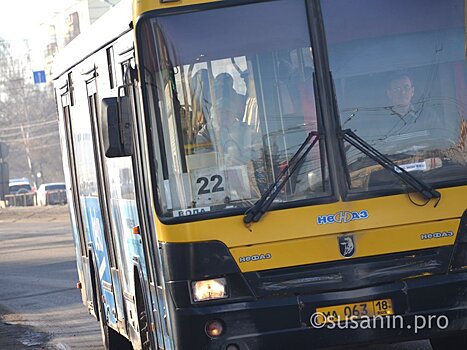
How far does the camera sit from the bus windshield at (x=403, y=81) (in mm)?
7695

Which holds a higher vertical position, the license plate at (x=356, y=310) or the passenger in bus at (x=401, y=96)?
the passenger in bus at (x=401, y=96)

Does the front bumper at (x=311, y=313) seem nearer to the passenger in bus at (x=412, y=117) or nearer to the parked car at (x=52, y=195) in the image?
the passenger in bus at (x=412, y=117)

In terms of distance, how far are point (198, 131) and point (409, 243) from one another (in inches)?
57.0

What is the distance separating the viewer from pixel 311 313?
758 cm

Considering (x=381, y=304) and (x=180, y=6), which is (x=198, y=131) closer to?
(x=180, y=6)

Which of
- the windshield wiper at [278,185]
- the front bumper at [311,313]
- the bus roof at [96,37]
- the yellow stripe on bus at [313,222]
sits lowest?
the front bumper at [311,313]

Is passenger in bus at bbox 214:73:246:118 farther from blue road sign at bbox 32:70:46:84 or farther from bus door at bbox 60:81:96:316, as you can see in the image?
blue road sign at bbox 32:70:46:84

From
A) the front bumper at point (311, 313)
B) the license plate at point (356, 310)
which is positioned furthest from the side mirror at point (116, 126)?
the license plate at point (356, 310)

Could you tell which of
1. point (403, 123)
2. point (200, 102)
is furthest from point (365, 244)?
point (200, 102)

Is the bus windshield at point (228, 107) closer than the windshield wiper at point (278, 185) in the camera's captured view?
No

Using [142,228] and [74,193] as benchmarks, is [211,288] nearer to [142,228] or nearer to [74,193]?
[142,228]

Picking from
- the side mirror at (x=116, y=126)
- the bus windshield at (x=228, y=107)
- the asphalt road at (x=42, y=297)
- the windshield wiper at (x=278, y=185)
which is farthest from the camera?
the asphalt road at (x=42, y=297)

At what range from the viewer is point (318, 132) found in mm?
7660

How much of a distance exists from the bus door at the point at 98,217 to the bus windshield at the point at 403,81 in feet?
9.38
